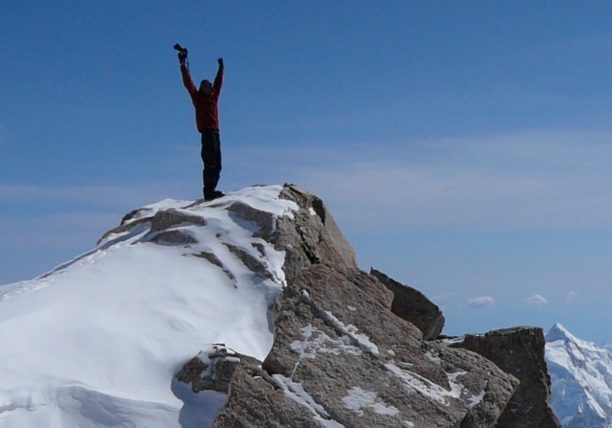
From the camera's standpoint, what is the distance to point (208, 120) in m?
16.2

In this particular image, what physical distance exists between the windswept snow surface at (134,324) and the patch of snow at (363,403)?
155 cm

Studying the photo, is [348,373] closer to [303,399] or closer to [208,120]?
[303,399]

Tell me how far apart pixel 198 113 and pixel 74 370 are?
288 inches

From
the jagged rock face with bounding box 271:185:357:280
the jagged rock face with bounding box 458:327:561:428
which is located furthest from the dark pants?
the jagged rock face with bounding box 458:327:561:428

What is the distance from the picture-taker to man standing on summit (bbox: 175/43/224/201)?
16.1 metres

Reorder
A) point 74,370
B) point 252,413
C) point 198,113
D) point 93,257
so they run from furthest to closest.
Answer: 1. point 198,113
2. point 93,257
3. point 74,370
4. point 252,413

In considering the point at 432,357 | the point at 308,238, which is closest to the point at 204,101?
the point at 308,238

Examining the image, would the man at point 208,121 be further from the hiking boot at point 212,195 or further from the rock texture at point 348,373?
the rock texture at point 348,373

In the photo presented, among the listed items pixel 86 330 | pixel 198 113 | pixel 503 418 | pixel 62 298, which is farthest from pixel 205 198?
pixel 503 418

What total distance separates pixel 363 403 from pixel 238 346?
217cm

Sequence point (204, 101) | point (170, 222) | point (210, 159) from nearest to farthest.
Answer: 1. point (170, 222)
2. point (204, 101)
3. point (210, 159)

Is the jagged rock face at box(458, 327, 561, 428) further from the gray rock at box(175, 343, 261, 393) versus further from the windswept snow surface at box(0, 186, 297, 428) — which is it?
the gray rock at box(175, 343, 261, 393)

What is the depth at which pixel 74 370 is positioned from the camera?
394 inches

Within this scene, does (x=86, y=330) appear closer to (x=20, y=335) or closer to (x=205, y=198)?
(x=20, y=335)
